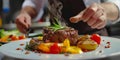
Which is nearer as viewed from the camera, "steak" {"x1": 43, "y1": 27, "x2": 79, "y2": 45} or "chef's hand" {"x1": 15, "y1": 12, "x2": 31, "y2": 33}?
"steak" {"x1": 43, "y1": 27, "x2": 79, "y2": 45}

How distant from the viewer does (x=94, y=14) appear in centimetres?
100

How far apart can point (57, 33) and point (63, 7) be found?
0.56 metres

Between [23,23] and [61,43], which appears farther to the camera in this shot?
[23,23]


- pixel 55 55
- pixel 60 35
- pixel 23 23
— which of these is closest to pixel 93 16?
pixel 60 35

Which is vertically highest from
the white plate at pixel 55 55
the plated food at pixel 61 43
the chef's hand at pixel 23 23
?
the chef's hand at pixel 23 23

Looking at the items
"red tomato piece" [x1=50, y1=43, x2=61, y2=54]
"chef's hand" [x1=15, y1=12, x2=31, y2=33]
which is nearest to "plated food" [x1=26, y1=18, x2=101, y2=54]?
"red tomato piece" [x1=50, y1=43, x2=61, y2=54]

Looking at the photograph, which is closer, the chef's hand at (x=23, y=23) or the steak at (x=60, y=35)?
the steak at (x=60, y=35)

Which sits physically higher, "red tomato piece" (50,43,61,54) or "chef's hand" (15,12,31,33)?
"chef's hand" (15,12,31,33)

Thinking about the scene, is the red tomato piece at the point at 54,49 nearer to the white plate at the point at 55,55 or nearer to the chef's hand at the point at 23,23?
the white plate at the point at 55,55

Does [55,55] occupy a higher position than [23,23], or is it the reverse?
[23,23]

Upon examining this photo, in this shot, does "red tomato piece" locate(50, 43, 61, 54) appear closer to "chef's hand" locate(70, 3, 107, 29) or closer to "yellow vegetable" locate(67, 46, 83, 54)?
"yellow vegetable" locate(67, 46, 83, 54)

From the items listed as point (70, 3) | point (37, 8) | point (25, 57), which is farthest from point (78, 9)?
point (25, 57)

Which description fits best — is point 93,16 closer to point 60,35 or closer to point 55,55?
point 60,35

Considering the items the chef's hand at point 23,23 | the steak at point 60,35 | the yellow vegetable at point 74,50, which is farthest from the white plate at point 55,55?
the chef's hand at point 23,23
